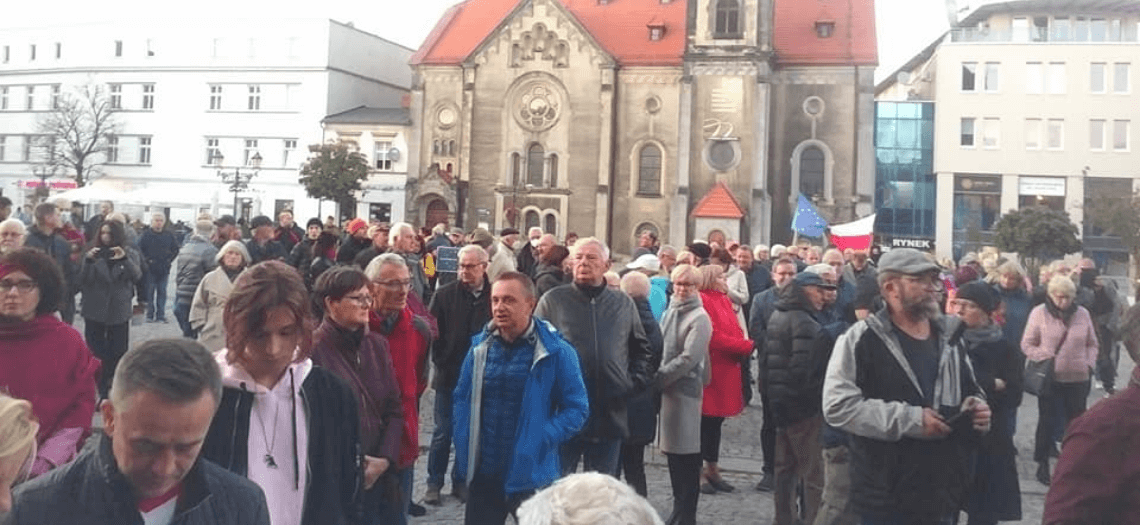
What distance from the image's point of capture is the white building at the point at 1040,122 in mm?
55000

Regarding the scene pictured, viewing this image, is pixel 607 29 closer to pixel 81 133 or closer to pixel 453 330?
pixel 81 133

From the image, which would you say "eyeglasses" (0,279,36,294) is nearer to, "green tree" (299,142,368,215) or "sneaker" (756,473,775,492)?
"sneaker" (756,473,775,492)

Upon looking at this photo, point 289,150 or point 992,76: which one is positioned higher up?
point 992,76

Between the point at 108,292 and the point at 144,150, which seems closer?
the point at 108,292

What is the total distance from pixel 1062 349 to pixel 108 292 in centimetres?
976

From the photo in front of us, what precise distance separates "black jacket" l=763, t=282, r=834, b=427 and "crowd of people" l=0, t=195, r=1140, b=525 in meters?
0.02

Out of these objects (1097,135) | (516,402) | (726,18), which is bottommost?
(516,402)

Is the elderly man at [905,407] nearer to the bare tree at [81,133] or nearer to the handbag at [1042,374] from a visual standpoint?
the handbag at [1042,374]

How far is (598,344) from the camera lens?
251 inches

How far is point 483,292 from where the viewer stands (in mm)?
8172

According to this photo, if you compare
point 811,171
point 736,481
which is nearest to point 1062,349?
point 736,481

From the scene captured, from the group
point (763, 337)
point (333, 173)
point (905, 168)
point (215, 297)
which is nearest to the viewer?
point (215, 297)

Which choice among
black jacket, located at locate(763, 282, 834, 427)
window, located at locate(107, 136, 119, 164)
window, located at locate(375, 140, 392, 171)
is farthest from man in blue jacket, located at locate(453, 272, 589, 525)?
window, located at locate(107, 136, 119, 164)

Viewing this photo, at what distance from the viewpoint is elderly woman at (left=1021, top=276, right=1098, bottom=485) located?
31.0 ft
